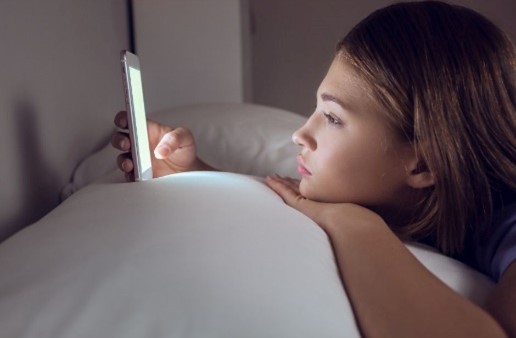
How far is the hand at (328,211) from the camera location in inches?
24.5

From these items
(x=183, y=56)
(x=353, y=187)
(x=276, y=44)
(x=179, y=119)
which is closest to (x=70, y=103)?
(x=179, y=119)

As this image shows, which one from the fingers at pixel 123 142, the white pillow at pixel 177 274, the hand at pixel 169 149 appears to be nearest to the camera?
the white pillow at pixel 177 274

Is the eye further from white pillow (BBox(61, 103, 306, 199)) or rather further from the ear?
white pillow (BBox(61, 103, 306, 199))

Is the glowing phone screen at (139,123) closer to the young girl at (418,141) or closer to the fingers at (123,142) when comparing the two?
the fingers at (123,142)

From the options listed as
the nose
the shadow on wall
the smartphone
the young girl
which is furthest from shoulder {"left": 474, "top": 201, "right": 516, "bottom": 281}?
the shadow on wall

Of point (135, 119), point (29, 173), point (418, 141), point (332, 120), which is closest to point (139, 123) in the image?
point (135, 119)

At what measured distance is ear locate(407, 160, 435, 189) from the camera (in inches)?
27.7

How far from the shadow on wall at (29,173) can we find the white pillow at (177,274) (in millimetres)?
154

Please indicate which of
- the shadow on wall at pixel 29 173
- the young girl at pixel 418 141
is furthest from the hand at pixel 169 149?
the young girl at pixel 418 141

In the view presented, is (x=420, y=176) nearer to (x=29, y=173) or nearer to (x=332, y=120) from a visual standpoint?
(x=332, y=120)

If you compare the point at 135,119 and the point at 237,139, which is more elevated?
the point at 135,119

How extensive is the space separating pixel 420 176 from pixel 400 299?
0.88ft

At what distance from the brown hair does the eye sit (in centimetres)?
6

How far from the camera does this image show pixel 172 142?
936mm
